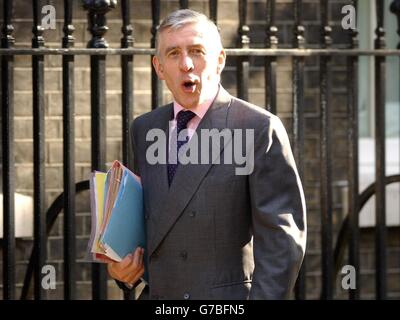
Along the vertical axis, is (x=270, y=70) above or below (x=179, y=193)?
above

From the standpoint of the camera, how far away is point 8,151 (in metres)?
4.79

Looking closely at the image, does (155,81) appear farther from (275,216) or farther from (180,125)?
(275,216)

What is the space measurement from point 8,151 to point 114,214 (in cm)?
111

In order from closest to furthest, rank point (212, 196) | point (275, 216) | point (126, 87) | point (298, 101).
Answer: point (275, 216) → point (212, 196) → point (126, 87) → point (298, 101)

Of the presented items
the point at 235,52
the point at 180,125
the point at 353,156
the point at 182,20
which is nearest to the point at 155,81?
the point at 235,52

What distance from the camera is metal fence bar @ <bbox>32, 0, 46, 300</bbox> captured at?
4801mm

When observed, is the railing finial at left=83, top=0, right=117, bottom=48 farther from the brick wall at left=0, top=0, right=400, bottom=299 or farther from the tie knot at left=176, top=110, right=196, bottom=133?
the brick wall at left=0, top=0, right=400, bottom=299

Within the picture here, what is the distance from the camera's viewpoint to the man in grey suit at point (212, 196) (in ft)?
12.2

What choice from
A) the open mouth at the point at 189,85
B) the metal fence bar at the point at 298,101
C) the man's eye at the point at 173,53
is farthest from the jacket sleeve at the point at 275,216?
the metal fence bar at the point at 298,101

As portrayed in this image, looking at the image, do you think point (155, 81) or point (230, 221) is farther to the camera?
point (155, 81)

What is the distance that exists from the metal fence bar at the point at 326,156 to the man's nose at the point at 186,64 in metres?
1.50

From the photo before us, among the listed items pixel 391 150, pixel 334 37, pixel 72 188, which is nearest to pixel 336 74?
pixel 334 37

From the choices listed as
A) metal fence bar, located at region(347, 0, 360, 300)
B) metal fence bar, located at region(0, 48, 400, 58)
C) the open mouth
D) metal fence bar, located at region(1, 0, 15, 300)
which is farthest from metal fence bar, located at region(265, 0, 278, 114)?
the open mouth
